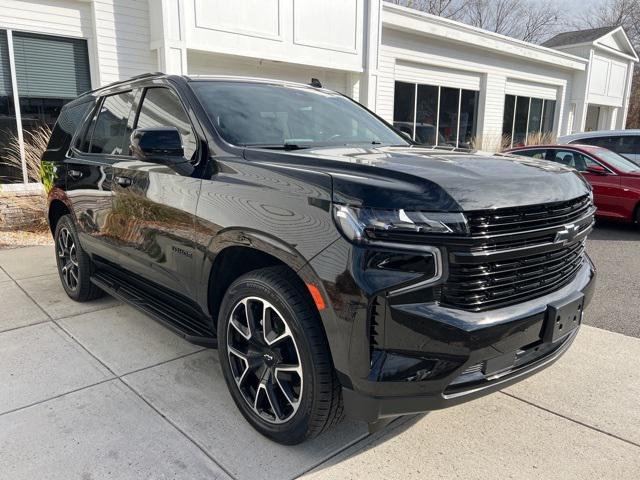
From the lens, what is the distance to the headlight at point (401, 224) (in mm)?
1999

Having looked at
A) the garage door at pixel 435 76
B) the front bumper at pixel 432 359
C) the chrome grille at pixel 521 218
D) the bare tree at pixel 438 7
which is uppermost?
the bare tree at pixel 438 7

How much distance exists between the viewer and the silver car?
391 inches

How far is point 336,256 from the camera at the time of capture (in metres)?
2.05

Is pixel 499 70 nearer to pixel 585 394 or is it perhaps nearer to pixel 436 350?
pixel 585 394

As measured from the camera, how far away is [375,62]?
41.4ft

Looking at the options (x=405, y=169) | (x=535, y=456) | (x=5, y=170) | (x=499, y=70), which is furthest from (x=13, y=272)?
(x=499, y=70)

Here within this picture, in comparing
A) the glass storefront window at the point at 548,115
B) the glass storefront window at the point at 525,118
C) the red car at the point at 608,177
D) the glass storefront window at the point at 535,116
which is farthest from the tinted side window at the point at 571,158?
the glass storefront window at the point at 548,115

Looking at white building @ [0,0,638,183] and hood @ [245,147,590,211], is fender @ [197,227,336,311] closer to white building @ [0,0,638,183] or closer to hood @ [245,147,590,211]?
hood @ [245,147,590,211]

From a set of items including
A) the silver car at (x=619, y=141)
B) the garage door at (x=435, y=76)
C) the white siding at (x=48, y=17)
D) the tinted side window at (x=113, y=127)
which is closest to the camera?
the tinted side window at (x=113, y=127)

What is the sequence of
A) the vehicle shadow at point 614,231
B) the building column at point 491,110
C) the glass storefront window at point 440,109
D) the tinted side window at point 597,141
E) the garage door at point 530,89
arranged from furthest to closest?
the garage door at point 530,89 < the building column at point 491,110 < the glass storefront window at point 440,109 < the tinted side window at point 597,141 < the vehicle shadow at point 614,231

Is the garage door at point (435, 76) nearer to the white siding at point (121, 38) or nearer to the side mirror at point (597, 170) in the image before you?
the side mirror at point (597, 170)

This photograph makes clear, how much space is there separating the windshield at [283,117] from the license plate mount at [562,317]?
1630mm

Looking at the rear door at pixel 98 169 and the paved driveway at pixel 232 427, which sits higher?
the rear door at pixel 98 169

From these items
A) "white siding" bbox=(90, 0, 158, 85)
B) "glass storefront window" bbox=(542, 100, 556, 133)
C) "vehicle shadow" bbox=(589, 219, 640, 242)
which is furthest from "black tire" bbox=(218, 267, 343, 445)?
"glass storefront window" bbox=(542, 100, 556, 133)
